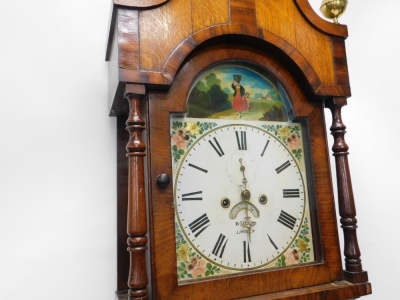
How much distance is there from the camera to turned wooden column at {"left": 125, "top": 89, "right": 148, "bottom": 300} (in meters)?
0.65

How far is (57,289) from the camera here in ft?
2.95

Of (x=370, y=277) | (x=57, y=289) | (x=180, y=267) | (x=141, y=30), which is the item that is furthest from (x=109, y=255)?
(x=370, y=277)

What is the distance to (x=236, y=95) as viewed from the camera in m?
0.82

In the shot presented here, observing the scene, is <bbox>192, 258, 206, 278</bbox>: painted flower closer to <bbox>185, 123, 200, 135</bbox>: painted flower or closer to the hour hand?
the hour hand

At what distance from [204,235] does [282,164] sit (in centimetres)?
24

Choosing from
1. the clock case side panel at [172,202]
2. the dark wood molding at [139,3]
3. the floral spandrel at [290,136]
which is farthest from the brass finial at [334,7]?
the dark wood molding at [139,3]

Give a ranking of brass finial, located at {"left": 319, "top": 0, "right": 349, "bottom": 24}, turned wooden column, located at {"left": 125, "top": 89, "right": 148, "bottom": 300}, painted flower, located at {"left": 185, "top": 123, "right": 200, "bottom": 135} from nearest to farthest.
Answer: turned wooden column, located at {"left": 125, "top": 89, "right": 148, "bottom": 300}, painted flower, located at {"left": 185, "top": 123, "right": 200, "bottom": 135}, brass finial, located at {"left": 319, "top": 0, "right": 349, "bottom": 24}

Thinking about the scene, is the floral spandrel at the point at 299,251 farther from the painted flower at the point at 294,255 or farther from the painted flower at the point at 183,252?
the painted flower at the point at 183,252

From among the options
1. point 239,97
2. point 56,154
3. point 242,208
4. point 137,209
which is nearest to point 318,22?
point 239,97

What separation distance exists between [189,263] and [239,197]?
0.17 m

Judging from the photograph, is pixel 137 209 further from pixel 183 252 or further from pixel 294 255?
pixel 294 255

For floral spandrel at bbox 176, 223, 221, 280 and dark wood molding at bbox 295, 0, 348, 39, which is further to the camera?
dark wood molding at bbox 295, 0, 348, 39

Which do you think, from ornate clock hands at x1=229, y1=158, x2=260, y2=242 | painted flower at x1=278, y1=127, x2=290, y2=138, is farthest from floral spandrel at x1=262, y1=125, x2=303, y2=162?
ornate clock hands at x1=229, y1=158, x2=260, y2=242

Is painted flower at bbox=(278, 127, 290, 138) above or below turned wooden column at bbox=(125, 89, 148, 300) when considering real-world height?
above
